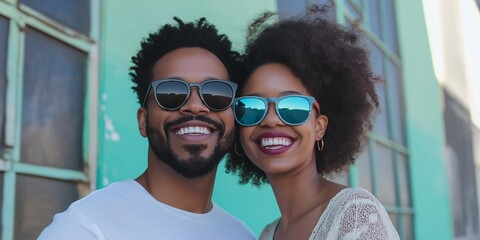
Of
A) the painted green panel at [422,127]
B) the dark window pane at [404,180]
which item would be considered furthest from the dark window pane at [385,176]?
the painted green panel at [422,127]

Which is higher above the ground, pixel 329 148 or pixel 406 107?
pixel 406 107

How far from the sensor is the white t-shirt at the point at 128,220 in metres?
1.86

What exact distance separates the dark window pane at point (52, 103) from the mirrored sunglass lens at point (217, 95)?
70 cm

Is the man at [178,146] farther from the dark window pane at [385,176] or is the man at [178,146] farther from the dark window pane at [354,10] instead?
the dark window pane at [385,176]

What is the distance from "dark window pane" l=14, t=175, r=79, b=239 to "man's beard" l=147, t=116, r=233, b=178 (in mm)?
538

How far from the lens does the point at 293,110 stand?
212 centimetres

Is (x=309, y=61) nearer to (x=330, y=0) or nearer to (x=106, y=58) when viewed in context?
(x=106, y=58)

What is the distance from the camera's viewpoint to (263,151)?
2.13 meters

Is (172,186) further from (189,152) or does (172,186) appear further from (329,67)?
(329,67)

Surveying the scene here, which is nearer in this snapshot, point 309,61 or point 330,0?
point 309,61

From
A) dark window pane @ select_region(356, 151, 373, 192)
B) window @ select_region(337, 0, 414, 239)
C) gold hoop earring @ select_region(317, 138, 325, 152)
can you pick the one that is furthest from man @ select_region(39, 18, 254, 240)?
window @ select_region(337, 0, 414, 239)

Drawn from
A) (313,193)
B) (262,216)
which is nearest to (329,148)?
(313,193)

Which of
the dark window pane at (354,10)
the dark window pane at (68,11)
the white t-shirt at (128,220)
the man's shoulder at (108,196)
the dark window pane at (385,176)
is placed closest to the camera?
the white t-shirt at (128,220)

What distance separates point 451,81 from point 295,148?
29.5 ft
